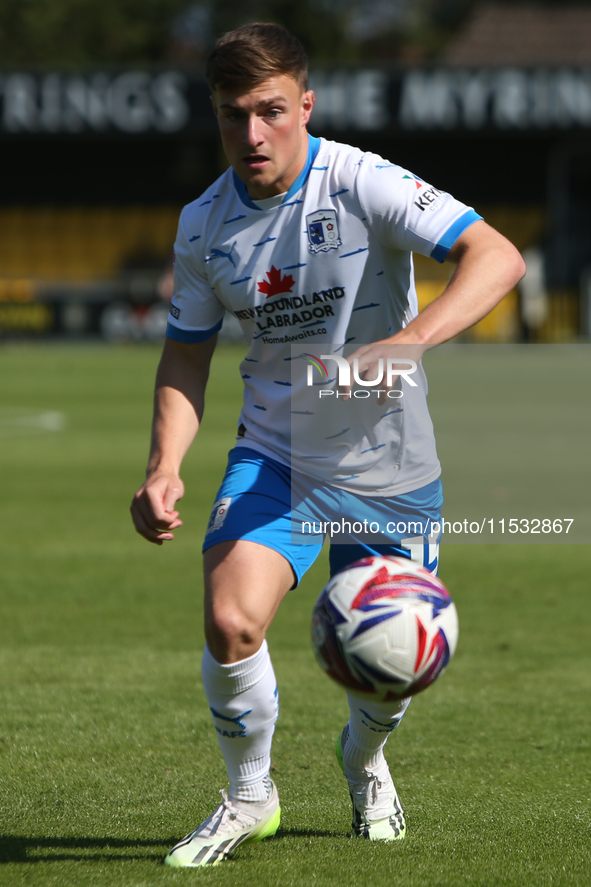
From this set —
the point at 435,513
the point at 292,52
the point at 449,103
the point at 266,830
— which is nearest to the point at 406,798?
the point at 266,830

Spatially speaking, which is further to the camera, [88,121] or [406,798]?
[88,121]

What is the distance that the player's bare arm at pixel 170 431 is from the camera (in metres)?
3.39

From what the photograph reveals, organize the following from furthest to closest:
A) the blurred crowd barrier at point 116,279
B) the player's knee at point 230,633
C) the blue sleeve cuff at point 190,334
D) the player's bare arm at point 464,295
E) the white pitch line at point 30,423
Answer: the blurred crowd barrier at point 116,279 < the white pitch line at point 30,423 < the blue sleeve cuff at point 190,334 < the player's knee at point 230,633 < the player's bare arm at point 464,295

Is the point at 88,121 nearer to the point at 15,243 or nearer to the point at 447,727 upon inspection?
the point at 15,243

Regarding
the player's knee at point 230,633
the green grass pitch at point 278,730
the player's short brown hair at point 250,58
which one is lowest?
the green grass pitch at point 278,730

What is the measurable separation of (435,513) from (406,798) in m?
1.01

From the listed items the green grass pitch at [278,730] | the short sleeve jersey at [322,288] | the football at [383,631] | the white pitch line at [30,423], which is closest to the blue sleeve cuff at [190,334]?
the short sleeve jersey at [322,288]

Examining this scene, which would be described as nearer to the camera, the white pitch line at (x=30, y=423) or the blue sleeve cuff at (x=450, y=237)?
the blue sleeve cuff at (x=450, y=237)

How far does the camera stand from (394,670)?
10.1ft

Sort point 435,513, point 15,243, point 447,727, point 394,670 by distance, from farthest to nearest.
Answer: point 15,243
point 447,727
point 435,513
point 394,670

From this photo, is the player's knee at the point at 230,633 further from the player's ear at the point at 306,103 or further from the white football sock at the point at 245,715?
the player's ear at the point at 306,103

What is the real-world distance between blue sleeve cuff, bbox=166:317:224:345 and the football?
37.8 inches

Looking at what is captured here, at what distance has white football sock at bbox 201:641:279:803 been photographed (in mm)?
3352

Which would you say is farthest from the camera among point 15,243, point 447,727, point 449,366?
point 15,243
